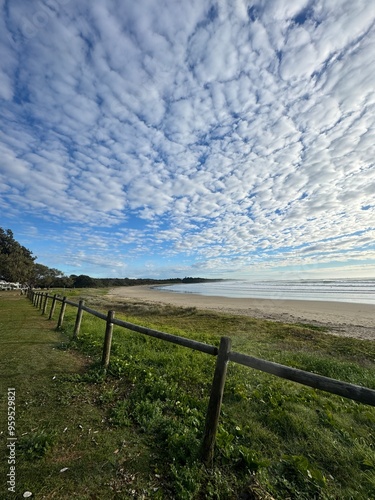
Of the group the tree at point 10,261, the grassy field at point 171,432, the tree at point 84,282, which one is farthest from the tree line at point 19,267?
the grassy field at point 171,432

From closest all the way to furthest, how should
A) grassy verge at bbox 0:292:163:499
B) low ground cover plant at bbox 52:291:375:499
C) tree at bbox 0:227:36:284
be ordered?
grassy verge at bbox 0:292:163:499, low ground cover plant at bbox 52:291:375:499, tree at bbox 0:227:36:284

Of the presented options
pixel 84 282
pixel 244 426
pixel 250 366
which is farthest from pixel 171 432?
pixel 84 282

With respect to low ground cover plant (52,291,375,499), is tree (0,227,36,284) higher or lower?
higher

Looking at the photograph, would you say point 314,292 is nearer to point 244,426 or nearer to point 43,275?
point 244,426

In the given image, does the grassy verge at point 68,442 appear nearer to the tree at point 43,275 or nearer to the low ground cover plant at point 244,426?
the low ground cover plant at point 244,426

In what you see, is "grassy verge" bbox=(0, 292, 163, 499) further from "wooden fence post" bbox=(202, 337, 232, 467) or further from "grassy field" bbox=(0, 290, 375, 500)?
"wooden fence post" bbox=(202, 337, 232, 467)

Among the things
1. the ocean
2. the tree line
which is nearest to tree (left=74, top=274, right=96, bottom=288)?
the tree line

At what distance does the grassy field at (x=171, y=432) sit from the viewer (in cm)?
278

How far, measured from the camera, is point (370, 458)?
10.8 ft

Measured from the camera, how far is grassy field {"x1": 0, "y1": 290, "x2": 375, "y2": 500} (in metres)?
2.78

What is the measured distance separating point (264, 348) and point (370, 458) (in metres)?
6.90

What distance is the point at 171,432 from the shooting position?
3.61m

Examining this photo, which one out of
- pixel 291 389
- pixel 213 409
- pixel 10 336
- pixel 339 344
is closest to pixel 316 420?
pixel 291 389

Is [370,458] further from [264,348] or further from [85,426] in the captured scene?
[264,348]
